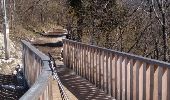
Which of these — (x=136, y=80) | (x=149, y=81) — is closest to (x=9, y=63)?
(x=136, y=80)

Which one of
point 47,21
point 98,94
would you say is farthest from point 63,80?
point 47,21

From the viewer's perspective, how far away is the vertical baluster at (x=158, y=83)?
6.77 metres

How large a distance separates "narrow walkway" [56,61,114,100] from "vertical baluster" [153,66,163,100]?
238cm

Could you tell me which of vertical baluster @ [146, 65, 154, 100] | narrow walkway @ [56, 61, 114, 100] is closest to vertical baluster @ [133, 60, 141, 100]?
vertical baluster @ [146, 65, 154, 100]

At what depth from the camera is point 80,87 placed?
11.1 meters

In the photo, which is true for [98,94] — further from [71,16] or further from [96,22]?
[71,16]

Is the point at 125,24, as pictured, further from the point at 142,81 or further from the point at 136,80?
the point at 142,81

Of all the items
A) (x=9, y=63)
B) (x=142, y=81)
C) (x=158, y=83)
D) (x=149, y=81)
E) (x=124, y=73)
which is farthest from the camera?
(x=9, y=63)

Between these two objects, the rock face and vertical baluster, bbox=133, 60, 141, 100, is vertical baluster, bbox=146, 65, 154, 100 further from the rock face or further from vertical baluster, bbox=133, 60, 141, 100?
the rock face

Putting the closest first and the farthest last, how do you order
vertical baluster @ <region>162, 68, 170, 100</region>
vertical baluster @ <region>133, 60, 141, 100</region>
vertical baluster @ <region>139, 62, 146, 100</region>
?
vertical baluster @ <region>162, 68, 170, 100</region> → vertical baluster @ <region>139, 62, 146, 100</region> → vertical baluster @ <region>133, 60, 141, 100</region>

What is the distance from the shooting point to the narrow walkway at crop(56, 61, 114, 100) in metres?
9.66

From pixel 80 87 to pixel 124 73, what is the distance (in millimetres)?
2834

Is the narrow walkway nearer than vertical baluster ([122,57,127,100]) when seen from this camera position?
No

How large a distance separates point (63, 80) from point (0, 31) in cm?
1731
